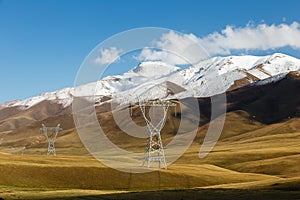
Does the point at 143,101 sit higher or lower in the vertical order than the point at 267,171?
higher

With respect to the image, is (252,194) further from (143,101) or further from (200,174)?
(143,101)

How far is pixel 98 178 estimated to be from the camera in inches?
3898

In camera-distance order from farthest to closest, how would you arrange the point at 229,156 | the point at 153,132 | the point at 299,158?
1. the point at 229,156
2. the point at 299,158
3. the point at 153,132

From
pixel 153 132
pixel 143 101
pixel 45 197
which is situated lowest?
pixel 45 197

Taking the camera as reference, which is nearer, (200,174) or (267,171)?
(200,174)

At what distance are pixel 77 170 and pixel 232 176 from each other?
129 ft

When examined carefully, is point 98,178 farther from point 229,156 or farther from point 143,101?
point 229,156

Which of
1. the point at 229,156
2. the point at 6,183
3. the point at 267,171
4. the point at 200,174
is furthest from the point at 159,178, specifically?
the point at 229,156

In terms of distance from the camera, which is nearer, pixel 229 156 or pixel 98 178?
pixel 98 178

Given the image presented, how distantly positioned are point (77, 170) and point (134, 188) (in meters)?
14.7

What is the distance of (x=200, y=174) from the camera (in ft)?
364

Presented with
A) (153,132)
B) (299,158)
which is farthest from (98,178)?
(299,158)

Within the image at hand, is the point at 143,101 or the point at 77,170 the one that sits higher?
the point at 143,101

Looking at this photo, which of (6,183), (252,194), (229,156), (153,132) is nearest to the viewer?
(252,194)
